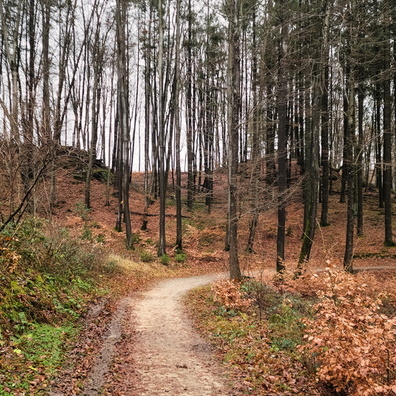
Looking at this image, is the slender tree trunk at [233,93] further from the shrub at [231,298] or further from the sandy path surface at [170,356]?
the sandy path surface at [170,356]

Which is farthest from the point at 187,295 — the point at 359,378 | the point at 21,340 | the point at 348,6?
the point at 348,6

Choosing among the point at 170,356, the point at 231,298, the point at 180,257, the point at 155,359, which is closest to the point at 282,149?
the point at 231,298

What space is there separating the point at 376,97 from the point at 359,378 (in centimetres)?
2566

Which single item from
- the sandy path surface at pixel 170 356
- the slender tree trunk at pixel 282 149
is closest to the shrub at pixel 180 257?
the slender tree trunk at pixel 282 149

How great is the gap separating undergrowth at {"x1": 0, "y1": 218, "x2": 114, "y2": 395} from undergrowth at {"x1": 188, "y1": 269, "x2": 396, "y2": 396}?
3176 millimetres

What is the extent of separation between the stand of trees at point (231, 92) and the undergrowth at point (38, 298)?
3.66 feet

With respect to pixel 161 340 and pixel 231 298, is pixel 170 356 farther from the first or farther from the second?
pixel 231 298

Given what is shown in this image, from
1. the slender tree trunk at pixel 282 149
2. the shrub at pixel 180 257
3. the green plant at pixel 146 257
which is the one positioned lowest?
the shrub at pixel 180 257

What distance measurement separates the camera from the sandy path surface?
16.3 feet

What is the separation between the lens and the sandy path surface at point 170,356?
4.96m

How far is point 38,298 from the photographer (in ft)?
23.1

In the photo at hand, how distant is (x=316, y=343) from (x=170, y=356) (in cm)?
274

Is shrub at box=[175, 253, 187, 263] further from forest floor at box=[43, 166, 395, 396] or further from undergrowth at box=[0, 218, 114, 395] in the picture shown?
undergrowth at box=[0, 218, 114, 395]

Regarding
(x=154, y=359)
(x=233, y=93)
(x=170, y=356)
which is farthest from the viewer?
(x=233, y=93)
